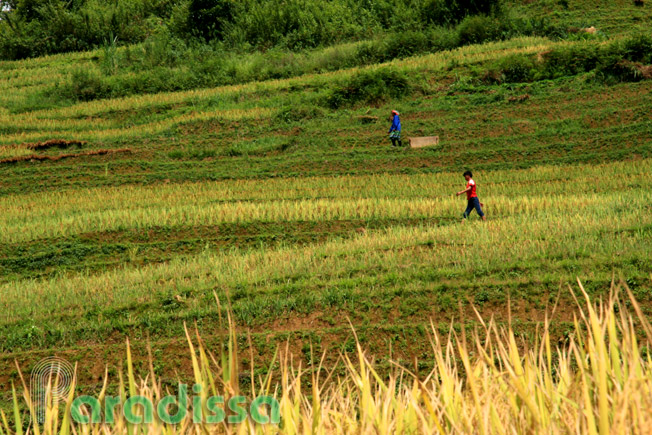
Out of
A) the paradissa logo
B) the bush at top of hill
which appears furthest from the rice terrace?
the bush at top of hill

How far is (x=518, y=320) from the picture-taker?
26.4 feet

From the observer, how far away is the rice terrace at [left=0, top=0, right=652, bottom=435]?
7.13 feet

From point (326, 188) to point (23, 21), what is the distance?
44158 mm

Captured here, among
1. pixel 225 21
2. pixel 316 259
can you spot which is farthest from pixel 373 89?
pixel 225 21

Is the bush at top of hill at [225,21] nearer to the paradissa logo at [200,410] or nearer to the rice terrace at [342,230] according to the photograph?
the rice terrace at [342,230]

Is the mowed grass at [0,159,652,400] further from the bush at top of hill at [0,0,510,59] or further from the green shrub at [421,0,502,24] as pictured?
the bush at top of hill at [0,0,510,59]

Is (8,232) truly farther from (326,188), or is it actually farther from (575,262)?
(575,262)

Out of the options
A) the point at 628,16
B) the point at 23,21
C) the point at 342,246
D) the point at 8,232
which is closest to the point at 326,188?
the point at 342,246

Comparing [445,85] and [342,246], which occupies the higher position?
[445,85]

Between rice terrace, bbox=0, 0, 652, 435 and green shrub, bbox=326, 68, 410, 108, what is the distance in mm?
163

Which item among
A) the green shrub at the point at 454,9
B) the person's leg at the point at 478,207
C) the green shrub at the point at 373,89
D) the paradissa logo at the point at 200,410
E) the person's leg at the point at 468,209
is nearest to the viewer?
the paradissa logo at the point at 200,410

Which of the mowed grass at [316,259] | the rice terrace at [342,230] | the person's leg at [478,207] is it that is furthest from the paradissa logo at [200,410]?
the person's leg at [478,207]

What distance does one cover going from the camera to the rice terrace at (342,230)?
2172mm

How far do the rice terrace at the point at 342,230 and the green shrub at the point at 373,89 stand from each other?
0.16m
